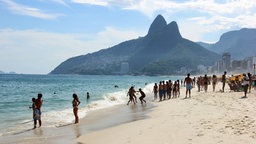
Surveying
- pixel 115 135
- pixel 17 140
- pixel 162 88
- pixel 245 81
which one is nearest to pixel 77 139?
pixel 115 135

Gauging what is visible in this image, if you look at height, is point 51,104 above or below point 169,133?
below

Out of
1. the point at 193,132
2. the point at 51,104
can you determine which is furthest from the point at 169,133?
the point at 51,104

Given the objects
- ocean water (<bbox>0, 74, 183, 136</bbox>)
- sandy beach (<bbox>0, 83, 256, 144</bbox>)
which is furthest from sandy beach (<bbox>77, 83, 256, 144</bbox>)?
ocean water (<bbox>0, 74, 183, 136</bbox>)

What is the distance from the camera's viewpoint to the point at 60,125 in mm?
15352

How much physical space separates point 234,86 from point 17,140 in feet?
63.4

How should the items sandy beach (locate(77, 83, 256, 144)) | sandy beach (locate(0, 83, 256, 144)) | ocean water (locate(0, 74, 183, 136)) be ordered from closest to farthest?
1. sandy beach (locate(77, 83, 256, 144))
2. sandy beach (locate(0, 83, 256, 144))
3. ocean water (locate(0, 74, 183, 136))

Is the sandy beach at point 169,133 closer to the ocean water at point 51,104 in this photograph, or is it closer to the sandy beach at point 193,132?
the sandy beach at point 193,132

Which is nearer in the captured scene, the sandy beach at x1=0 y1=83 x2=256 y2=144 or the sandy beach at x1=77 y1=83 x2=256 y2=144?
the sandy beach at x1=77 y1=83 x2=256 y2=144

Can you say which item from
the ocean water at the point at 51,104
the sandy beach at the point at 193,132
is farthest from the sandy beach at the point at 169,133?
the ocean water at the point at 51,104

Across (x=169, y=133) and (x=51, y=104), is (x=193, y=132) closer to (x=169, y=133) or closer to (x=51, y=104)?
(x=169, y=133)

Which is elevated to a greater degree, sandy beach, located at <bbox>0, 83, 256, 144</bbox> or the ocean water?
sandy beach, located at <bbox>0, 83, 256, 144</bbox>

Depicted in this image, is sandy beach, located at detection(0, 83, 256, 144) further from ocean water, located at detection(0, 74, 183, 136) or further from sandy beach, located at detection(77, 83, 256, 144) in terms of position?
ocean water, located at detection(0, 74, 183, 136)

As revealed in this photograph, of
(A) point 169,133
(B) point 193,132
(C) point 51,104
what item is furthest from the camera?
(C) point 51,104

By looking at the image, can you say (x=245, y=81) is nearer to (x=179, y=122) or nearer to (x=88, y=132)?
(x=179, y=122)
